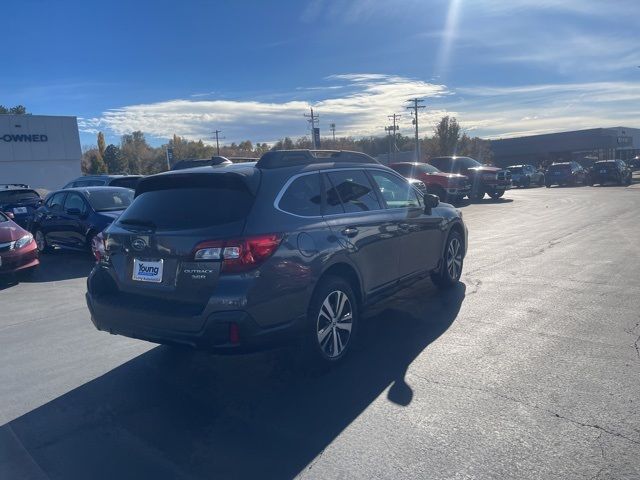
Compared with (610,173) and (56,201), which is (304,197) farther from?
(610,173)

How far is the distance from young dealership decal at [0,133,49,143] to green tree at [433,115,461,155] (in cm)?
4204

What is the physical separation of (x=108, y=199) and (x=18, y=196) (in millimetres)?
6375

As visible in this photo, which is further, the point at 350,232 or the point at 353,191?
the point at 353,191

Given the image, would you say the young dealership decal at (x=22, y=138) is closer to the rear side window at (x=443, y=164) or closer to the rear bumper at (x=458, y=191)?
the rear side window at (x=443, y=164)

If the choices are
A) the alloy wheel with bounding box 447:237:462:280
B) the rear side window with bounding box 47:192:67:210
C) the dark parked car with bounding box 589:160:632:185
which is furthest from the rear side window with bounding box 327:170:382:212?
Answer: the dark parked car with bounding box 589:160:632:185

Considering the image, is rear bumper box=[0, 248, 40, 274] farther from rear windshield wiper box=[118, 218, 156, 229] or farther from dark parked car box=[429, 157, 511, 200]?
dark parked car box=[429, 157, 511, 200]

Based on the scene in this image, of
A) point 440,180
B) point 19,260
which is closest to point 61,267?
point 19,260

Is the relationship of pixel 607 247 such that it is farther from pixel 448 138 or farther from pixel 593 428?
pixel 448 138

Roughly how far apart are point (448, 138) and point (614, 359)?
2478 inches

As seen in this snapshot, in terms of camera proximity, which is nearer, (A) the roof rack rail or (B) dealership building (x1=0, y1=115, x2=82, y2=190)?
(A) the roof rack rail

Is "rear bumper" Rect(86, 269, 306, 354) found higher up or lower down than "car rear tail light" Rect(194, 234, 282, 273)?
lower down

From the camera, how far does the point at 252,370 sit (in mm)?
5098

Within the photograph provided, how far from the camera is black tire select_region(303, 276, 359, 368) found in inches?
185

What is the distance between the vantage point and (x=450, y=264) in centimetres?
758
